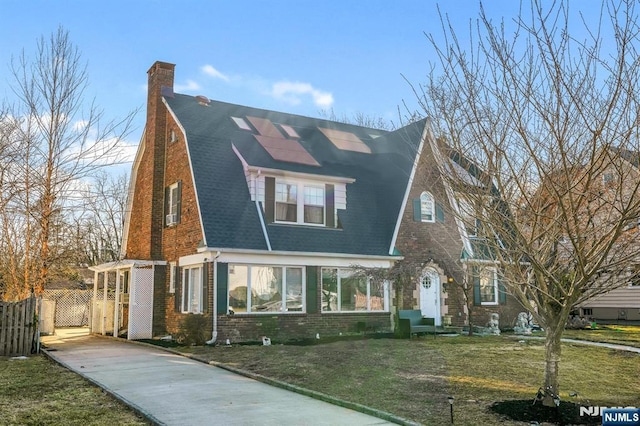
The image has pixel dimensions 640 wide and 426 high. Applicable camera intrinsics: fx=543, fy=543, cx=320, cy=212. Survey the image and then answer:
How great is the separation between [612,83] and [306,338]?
41.4 ft

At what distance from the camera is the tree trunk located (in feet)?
23.6

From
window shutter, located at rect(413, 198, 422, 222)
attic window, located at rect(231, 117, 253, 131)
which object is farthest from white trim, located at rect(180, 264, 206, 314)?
window shutter, located at rect(413, 198, 422, 222)

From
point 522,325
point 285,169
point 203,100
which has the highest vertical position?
point 203,100

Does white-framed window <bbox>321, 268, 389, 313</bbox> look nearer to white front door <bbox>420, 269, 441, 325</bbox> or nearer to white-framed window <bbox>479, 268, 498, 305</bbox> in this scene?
white front door <bbox>420, 269, 441, 325</bbox>

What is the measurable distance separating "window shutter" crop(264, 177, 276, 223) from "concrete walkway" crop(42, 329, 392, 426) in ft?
18.8

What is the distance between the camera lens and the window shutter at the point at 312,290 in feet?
57.9

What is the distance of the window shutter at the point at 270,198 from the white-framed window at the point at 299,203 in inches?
7.2

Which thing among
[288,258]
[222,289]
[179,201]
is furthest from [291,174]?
[222,289]

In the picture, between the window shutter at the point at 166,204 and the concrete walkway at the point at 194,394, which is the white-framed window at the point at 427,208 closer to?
the window shutter at the point at 166,204

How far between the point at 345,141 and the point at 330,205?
476 cm

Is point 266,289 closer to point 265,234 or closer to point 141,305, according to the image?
point 265,234

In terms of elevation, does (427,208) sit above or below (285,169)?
below

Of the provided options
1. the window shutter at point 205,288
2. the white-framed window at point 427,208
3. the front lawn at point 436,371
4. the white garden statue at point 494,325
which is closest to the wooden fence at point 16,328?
the front lawn at point 436,371

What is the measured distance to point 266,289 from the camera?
1714 centimetres
